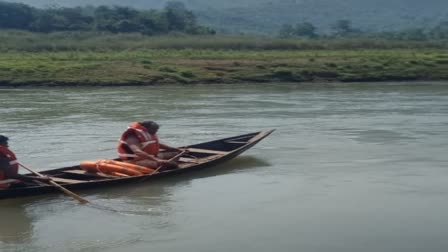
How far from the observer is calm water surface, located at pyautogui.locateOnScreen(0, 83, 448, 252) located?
1077 centimetres

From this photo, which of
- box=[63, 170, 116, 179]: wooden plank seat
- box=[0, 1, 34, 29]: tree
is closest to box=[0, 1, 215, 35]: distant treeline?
box=[0, 1, 34, 29]: tree

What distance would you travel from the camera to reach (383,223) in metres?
11.3

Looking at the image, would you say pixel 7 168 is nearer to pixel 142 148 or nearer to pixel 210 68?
pixel 142 148

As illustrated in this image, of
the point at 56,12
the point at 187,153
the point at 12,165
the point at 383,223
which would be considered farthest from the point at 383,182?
the point at 56,12

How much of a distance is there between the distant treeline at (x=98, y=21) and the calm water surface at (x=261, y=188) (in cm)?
4487

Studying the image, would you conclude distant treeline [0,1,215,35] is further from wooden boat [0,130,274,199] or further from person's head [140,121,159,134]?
person's head [140,121,159,134]

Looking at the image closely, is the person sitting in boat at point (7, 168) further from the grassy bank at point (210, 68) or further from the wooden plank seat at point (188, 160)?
the grassy bank at point (210, 68)

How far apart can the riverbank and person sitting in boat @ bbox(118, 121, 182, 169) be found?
2248cm

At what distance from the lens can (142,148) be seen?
1447 cm

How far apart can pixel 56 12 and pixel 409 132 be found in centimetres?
6042

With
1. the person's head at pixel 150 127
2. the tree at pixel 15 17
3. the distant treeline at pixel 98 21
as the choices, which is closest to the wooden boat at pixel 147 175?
the person's head at pixel 150 127

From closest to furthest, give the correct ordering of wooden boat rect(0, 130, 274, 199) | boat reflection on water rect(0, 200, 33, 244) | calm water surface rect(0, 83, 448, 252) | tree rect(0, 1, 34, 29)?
calm water surface rect(0, 83, 448, 252)
boat reflection on water rect(0, 200, 33, 244)
wooden boat rect(0, 130, 274, 199)
tree rect(0, 1, 34, 29)

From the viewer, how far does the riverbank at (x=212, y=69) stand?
37406mm

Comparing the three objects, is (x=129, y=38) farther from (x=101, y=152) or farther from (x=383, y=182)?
(x=383, y=182)
